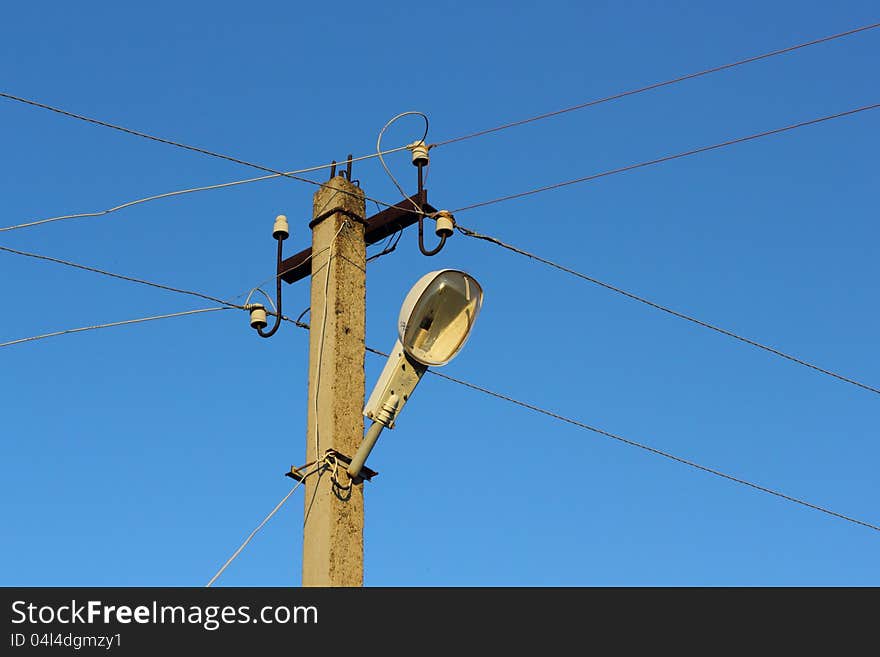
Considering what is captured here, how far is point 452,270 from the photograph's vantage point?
752cm

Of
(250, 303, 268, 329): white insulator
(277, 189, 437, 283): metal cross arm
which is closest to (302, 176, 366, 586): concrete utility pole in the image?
(277, 189, 437, 283): metal cross arm

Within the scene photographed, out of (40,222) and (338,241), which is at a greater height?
(40,222)

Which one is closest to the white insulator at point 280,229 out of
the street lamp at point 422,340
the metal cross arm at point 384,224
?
the metal cross arm at point 384,224

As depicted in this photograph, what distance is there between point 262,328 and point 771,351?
164 inches

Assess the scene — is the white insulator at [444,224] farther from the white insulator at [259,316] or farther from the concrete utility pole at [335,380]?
the white insulator at [259,316]

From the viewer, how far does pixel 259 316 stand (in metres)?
8.90

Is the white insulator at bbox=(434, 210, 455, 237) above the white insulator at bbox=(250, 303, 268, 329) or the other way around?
above

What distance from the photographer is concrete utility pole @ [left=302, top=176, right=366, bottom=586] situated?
7496 mm

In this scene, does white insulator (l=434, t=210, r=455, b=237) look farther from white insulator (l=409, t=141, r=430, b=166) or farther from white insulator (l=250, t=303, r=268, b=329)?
white insulator (l=250, t=303, r=268, b=329)

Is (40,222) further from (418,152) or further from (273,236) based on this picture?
(418,152)

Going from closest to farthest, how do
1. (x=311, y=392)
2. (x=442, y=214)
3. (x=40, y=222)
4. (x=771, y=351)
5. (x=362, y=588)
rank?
1. (x=362, y=588)
2. (x=311, y=392)
3. (x=442, y=214)
4. (x=40, y=222)
5. (x=771, y=351)

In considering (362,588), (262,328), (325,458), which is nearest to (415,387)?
(325,458)

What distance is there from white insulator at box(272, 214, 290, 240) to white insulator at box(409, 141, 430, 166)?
93 centimetres

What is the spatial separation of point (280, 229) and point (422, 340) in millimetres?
1789
